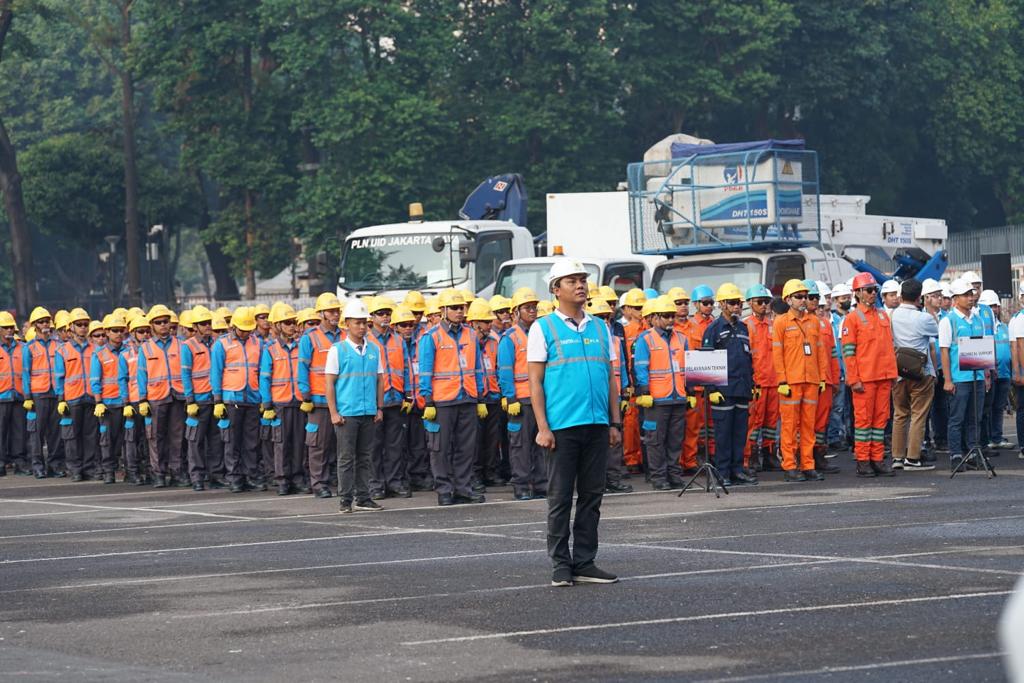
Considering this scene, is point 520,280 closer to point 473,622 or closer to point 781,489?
point 781,489

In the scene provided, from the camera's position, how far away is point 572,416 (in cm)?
1212

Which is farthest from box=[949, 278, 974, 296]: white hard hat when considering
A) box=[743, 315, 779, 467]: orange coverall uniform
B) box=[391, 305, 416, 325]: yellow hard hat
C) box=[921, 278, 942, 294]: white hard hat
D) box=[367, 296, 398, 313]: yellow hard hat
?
box=[367, 296, 398, 313]: yellow hard hat

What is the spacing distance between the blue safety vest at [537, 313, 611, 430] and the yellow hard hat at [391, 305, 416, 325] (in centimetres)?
751

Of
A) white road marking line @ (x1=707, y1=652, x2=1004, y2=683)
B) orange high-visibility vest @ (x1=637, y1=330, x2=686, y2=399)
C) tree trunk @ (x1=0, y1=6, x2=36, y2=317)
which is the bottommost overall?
white road marking line @ (x1=707, y1=652, x2=1004, y2=683)

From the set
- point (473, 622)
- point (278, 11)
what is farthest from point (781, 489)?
point (278, 11)

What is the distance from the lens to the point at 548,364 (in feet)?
40.2

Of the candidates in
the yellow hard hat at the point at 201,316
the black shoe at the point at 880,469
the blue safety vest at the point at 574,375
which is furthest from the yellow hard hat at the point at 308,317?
the blue safety vest at the point at 574,375

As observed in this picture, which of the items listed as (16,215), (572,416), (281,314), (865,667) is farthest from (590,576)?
(16,215)

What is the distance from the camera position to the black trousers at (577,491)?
39.5ft

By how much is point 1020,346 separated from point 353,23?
36620mm

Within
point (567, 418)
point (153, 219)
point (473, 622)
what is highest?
point (153, 219)

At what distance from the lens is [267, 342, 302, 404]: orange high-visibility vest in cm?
2092

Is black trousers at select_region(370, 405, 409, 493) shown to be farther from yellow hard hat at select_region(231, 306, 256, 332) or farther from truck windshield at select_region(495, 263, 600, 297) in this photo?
truck windshield at select_region(495, 263, 600, 297)

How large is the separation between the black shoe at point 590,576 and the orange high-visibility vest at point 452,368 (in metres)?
6.86
